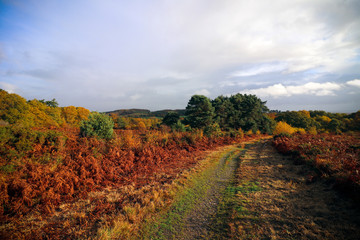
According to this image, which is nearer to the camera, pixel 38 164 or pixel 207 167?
pixel 38 164

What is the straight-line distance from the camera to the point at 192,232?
4.29 metres

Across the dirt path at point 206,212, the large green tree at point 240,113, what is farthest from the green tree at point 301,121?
the dirt path at point 206,212

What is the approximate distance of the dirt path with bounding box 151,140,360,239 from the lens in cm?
395

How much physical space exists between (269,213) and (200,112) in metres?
22.8

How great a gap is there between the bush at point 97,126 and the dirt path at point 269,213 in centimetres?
837

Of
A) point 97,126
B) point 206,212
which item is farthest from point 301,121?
point 97,126

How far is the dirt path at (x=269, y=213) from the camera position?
13.0ft

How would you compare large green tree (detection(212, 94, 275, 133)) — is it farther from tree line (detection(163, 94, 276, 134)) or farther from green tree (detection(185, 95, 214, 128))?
green tree (detection(185, 95, 214, 128))

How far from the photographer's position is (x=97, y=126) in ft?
34.3

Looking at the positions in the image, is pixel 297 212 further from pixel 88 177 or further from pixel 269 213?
pixel 88 177

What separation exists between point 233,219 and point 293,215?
2.08m

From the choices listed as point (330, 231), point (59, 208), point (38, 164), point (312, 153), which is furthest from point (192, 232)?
point (312, 153)

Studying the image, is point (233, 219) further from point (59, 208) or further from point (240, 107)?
point (240, 107)

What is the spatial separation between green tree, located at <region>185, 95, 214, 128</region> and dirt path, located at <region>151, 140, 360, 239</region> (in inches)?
749
